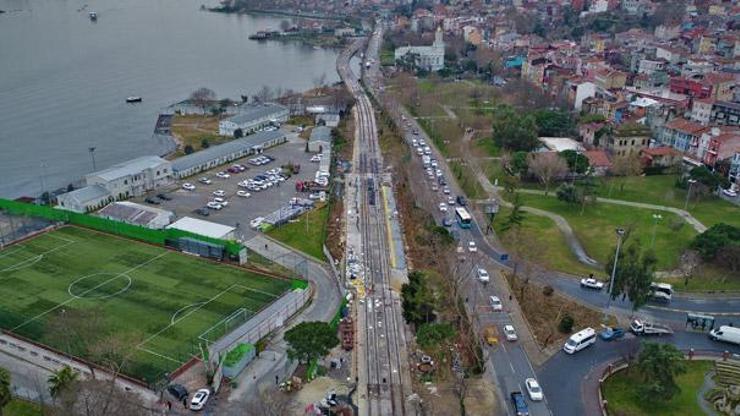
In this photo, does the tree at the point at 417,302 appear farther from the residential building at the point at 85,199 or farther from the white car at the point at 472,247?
the residential building at the point at 85,199

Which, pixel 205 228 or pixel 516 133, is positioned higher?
pixel 516 133

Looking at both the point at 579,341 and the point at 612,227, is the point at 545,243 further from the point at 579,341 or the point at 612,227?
the point at 579,341

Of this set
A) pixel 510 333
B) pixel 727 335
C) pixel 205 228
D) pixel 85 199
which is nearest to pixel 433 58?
pixel 85 199

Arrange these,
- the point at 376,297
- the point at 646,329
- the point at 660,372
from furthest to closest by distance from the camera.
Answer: the point at 376,297
the point at 646,329
the point at 660,372

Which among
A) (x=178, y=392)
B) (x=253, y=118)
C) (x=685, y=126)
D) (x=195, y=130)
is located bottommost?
(x=178, y=392)

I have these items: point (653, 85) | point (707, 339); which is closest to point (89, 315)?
point (707, 339)

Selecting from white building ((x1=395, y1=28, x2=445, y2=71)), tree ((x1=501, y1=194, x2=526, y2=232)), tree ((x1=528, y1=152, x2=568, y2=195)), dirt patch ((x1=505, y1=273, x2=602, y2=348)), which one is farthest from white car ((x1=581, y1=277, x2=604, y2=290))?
white building ((x1=395, y1=28, x2=445, y2=71))

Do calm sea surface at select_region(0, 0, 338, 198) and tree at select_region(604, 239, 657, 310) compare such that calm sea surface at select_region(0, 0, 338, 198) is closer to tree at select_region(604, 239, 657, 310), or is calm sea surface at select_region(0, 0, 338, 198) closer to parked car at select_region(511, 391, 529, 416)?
parked car at select_region(511, 391, 529, 416)
